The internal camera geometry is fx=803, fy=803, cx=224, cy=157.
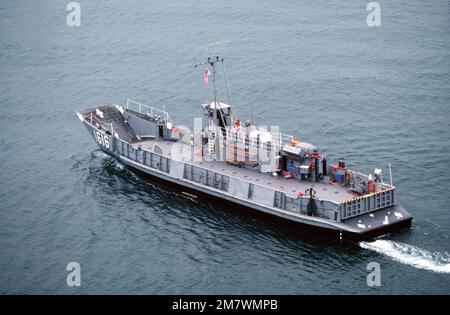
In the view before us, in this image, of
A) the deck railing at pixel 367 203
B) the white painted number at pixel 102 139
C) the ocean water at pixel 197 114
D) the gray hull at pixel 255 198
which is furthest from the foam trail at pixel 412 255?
the white painted number at pixel 102 139

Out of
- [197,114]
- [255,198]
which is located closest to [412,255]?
[255,198]

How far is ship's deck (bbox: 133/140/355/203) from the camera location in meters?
76.9

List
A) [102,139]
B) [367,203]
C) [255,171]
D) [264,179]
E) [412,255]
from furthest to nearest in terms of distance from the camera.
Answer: [102,139] → [255,171] → [264,179] → [367,203] → [412,255]

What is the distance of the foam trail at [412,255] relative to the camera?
6812 cm

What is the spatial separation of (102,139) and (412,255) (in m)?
38.9

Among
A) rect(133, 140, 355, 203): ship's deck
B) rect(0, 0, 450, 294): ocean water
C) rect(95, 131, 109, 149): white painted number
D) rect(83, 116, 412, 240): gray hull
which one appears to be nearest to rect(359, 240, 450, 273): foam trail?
rect(0, 0, 450, 294): ocean water

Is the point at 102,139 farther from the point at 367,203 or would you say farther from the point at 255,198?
the point at 367,203

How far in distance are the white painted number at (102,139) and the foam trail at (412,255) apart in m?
33.2

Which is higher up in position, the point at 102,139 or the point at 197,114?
the point at 197,114

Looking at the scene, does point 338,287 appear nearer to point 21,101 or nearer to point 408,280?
point 408,280

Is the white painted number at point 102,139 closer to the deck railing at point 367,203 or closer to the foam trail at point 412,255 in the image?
the deck railing at point 367,203

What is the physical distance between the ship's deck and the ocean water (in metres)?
3.94

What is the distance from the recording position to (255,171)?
8269cm

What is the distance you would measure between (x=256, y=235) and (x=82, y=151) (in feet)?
97.2
